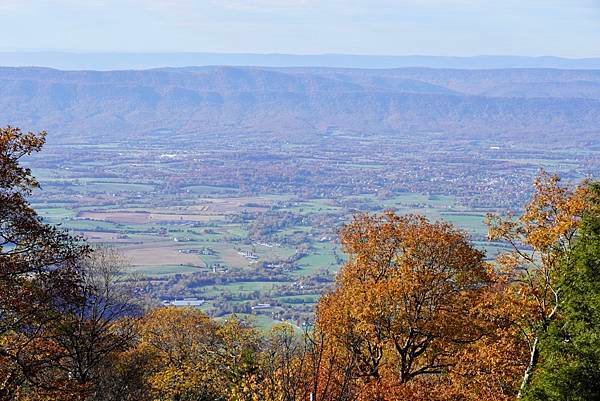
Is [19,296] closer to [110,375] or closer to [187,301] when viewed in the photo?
[110,375]

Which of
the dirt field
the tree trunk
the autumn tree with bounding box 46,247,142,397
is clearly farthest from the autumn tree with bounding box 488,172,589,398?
the dirt field

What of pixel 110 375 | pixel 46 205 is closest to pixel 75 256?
pixel 110 375

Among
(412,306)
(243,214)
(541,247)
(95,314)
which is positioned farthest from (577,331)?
(243,214)

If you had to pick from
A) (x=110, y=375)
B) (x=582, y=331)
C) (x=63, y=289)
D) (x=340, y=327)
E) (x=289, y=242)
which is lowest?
(x=289, y=242)

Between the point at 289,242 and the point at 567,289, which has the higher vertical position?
the point at 567,289

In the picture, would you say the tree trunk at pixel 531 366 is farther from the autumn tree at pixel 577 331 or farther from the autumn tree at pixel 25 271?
the autumn tree at pixel 25 271

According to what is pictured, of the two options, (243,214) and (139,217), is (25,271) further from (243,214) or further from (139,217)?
(243,214)
